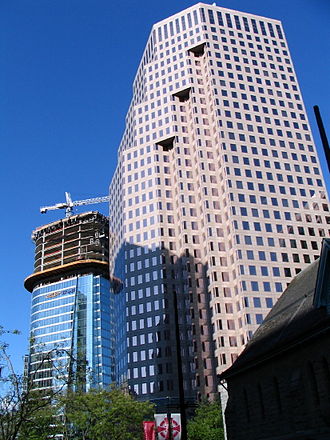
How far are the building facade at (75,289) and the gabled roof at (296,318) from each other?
397ft

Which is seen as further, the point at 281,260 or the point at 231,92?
the point at 231,92

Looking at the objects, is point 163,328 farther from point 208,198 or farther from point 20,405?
point 20,405

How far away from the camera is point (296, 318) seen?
3516 cm

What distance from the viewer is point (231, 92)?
112 m

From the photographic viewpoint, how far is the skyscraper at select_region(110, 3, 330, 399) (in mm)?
93938

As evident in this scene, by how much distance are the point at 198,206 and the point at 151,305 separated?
77.4 ft

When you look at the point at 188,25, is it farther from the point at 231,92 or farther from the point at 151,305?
the point at 151,305

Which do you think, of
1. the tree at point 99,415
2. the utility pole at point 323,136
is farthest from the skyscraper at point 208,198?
the utility pole at point 323,136

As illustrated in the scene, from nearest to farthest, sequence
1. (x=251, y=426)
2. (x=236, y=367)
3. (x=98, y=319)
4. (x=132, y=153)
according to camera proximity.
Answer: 1. (x=251, y=426)
2. (x=236, y=367)
3. (x=132, y=153)
4. (x=98, y=319)

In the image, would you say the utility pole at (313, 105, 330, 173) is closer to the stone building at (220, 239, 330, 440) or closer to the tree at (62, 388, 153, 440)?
the stone building at (220, 239, 330, 440)

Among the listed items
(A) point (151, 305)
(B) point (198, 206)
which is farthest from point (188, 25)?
(A) point (151, 305)

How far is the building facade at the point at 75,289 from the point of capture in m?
164

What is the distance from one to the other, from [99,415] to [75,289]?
126634 millimetres

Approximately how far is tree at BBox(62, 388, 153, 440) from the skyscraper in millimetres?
36217
